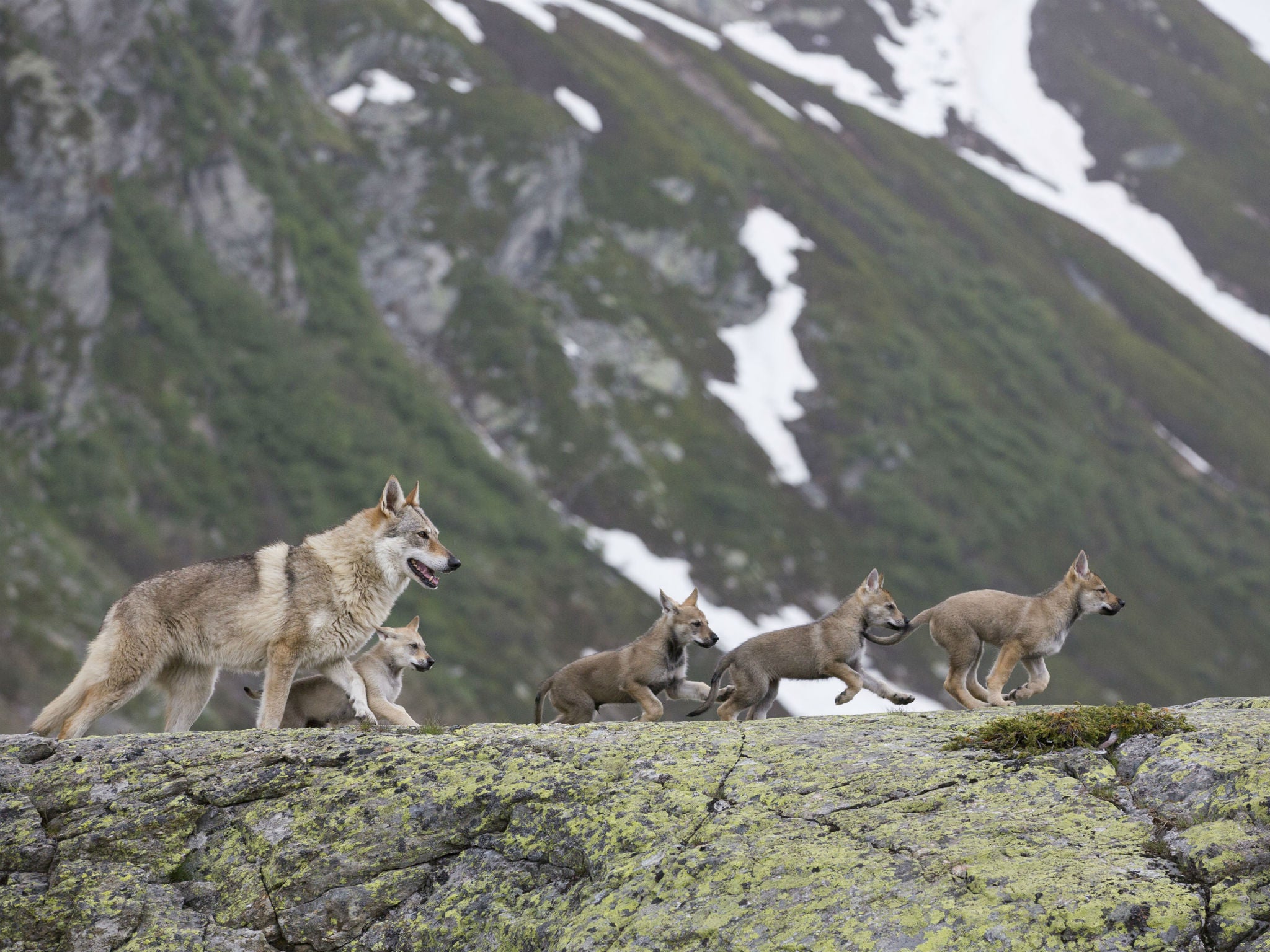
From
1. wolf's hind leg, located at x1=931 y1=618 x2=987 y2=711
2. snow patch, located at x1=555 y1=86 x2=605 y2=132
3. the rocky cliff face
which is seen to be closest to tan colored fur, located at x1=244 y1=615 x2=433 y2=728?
the rocky cliff face

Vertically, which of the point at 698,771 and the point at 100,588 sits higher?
the point at 698,771

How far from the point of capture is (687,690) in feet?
54.9

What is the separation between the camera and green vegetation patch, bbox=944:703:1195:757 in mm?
10398

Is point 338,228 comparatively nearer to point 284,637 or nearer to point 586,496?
point 586,496

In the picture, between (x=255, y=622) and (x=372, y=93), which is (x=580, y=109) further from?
(x=255, y=622)

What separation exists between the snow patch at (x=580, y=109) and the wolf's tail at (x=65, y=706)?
12904 cm

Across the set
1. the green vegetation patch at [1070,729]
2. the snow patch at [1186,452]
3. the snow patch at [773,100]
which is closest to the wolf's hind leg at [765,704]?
the green vegetation patch at [1070,729]

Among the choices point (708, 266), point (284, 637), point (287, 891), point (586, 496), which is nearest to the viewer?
point (287, 891)

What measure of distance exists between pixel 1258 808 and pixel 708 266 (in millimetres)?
130560

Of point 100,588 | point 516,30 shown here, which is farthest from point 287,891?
point 516,30

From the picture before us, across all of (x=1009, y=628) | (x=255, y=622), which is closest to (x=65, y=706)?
(x=255, y=622)

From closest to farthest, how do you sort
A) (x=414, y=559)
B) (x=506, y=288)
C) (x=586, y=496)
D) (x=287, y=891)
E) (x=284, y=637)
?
(x=287, y=891)
(x=284, y=637)
(x=414, y=559)
(x=586, y=496)
(x=506, y=288)

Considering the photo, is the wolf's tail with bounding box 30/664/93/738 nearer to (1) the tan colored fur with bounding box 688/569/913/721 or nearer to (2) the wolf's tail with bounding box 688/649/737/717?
(2) the wolf's tail with bounding box 688/649/737/717

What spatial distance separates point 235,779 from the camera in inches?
446
